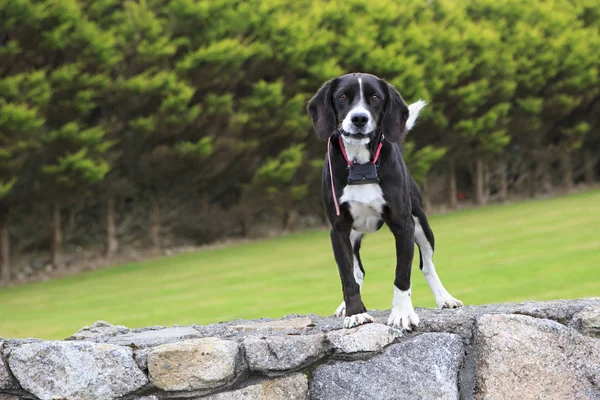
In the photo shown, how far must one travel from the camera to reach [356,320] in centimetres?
412

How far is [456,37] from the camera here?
2122 centimetres

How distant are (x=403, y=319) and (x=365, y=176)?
0.75m

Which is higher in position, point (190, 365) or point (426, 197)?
point (426, 197)

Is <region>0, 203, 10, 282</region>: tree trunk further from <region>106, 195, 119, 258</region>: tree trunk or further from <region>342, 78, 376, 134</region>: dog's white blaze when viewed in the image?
<region>342, 78, 376, 134</region>: dog's white blaze

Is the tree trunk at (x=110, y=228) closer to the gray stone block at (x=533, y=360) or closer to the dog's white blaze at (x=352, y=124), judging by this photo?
the dog's white blaze at (x=352, y=124)

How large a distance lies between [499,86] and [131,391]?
19.8 m

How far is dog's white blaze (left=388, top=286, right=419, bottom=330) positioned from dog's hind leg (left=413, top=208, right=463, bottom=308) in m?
0.66

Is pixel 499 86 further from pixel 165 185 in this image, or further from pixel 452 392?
pixel 452 392

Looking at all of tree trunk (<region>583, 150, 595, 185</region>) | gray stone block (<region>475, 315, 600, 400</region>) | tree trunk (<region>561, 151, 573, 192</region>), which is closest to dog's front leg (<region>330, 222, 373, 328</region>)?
gray stone block (<region>475, 315, 600, 400</region>)

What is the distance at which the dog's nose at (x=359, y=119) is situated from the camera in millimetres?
3924

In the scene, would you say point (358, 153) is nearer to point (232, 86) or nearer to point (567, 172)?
point (232, 86)

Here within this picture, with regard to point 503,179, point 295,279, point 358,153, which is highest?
point 358,153

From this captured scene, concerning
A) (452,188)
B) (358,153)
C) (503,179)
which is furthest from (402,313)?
(503,179)

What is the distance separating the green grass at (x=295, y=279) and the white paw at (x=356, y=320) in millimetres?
4723
